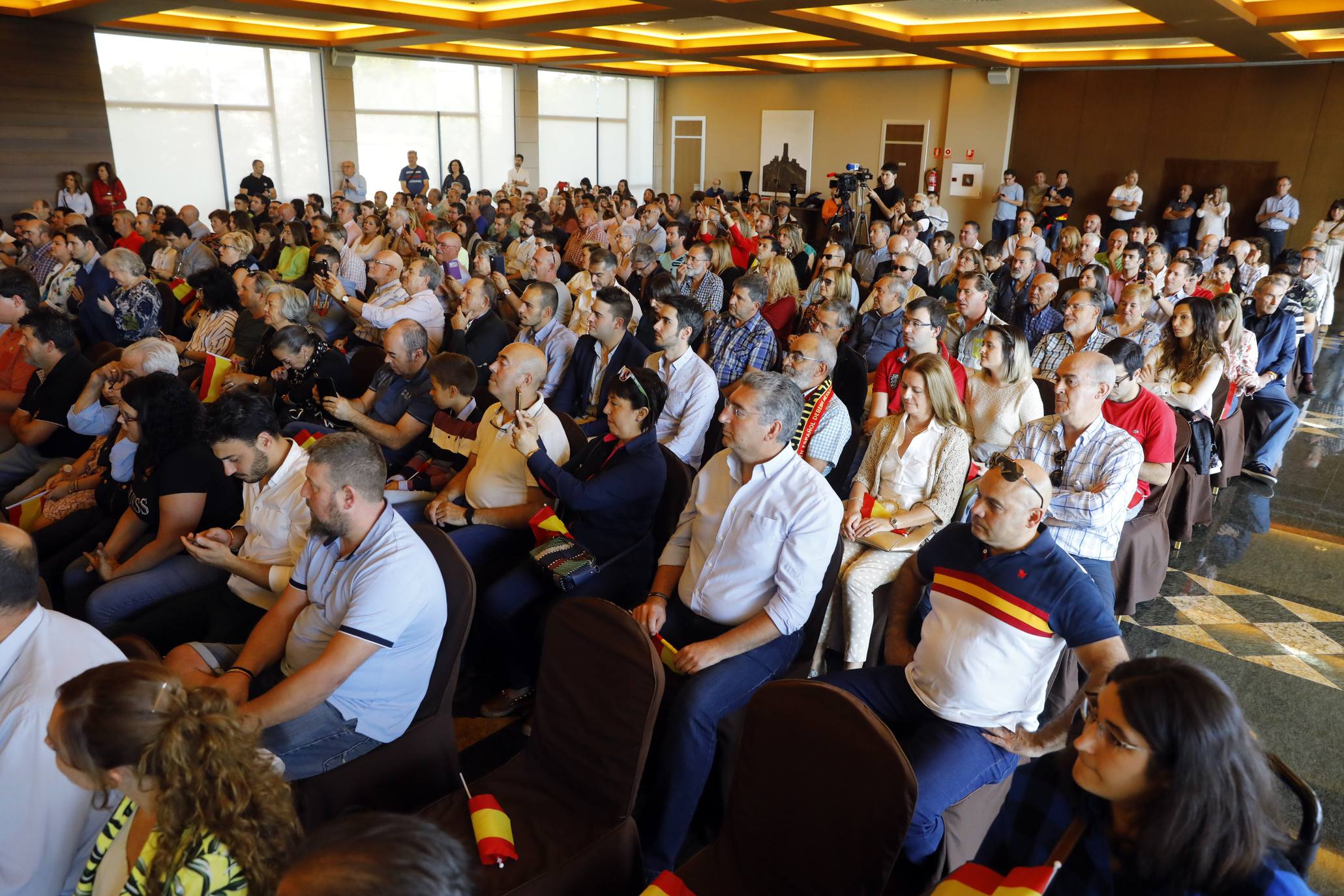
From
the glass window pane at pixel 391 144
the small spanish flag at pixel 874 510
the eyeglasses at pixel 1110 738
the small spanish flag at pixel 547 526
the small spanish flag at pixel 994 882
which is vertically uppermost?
the glass window pane at pixel 391 144

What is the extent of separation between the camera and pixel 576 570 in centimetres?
288

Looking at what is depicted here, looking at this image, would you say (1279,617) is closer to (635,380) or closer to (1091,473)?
(1091,473)

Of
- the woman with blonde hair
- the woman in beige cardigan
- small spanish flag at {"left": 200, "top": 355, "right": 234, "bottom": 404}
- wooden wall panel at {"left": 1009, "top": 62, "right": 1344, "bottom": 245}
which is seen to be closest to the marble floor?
the woman in beige cardigan

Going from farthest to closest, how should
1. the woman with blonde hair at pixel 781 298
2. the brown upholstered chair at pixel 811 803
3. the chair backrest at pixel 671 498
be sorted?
the woman with blonde hair at pixel 781 298 < the chair backrest at pixel 671 498 < the brown upholstered chair at pixel 811 803

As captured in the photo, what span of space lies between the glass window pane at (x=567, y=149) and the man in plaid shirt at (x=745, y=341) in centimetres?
1500

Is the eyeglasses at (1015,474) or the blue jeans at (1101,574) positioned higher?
the eyeglasses at (1015,474)

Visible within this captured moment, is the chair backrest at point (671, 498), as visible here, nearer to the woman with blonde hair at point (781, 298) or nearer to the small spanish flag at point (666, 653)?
the small spanish flag at point (666, 653)

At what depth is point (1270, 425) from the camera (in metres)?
5.49

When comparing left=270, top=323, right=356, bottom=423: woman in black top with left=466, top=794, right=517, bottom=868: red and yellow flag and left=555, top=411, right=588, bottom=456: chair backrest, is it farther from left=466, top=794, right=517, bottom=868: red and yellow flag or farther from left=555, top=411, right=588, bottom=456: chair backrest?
left=466, top=794, right=517, bottom=868: red and yellow flag

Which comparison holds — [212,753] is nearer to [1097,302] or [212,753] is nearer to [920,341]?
[920,341]

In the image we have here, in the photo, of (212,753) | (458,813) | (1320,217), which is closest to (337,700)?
(458,813)

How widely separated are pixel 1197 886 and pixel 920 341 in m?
3.08

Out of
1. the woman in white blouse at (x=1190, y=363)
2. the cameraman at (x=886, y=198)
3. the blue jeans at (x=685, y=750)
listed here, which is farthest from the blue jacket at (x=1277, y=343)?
the cameraman at (x=886, y=198)

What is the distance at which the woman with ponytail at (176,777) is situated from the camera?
136cm
